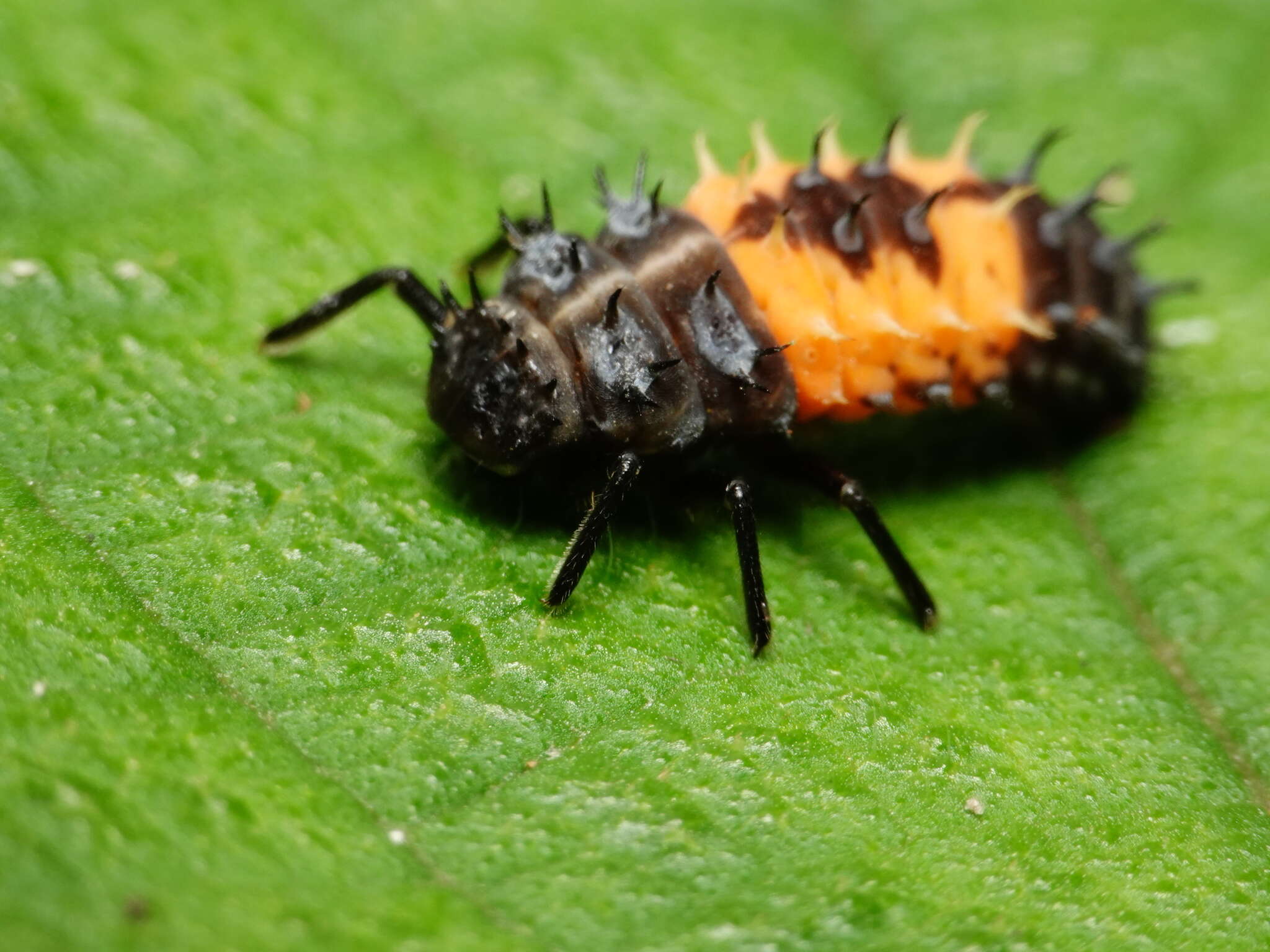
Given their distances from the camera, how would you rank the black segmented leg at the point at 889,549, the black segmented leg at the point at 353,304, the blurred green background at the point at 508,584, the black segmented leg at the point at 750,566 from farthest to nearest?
1. the black segmented leg at the point at 353,304
2. the black segmented leg at the point at 889,549
3. the black segmented leg at the point at 750,566
4. the blurred green background at the point at 508,584

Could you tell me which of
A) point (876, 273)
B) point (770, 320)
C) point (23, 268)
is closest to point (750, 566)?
point (770, 320)

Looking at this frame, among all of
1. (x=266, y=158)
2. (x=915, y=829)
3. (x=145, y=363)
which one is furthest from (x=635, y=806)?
(x=266, y=158)

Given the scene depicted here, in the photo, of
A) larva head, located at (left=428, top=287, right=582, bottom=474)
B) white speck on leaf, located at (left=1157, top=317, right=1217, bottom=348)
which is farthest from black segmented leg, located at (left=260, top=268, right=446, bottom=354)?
white speck on leaf, located at (left=1157, top=317, right=1217, bottom=348)

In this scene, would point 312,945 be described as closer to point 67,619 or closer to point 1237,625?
point 67,619

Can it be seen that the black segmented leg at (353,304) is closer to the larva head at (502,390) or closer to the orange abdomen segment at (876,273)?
the larva head at (502,390)

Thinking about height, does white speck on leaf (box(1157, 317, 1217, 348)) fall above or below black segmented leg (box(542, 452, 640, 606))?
below

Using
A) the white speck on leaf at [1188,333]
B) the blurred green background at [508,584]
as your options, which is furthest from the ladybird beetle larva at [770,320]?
the white speck on leaf at [1188,333]

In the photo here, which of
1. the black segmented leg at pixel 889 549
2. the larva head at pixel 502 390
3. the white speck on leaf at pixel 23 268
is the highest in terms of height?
the white speck on leaf at pixel 23 268

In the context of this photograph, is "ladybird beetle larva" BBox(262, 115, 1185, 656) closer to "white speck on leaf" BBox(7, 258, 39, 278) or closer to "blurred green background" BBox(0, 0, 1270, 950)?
"blurred green background" BBox(0, 0, 1270, 950)
